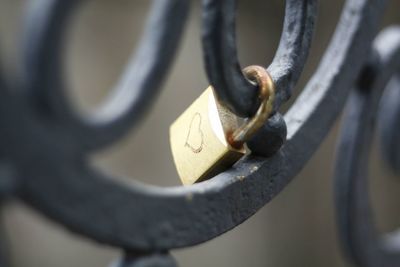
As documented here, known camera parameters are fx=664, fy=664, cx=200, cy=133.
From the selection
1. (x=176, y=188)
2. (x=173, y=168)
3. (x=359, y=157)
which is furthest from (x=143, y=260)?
(x=173, y=168)

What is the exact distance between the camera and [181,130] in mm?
376

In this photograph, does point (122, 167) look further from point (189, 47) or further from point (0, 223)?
point (0, 223)

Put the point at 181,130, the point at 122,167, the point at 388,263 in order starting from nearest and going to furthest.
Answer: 1. the point at 181,130
2. the point at 388,263
3. the point at 122,167

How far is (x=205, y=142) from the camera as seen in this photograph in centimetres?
35

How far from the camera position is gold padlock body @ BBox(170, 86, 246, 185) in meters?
0.34

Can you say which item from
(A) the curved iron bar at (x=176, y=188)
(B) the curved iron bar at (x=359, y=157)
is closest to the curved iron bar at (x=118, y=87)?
(A) the curved iron bar at (x=176, y=188)

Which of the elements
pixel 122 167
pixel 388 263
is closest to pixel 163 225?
pixel 388 263

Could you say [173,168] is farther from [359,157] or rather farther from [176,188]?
[176,188]

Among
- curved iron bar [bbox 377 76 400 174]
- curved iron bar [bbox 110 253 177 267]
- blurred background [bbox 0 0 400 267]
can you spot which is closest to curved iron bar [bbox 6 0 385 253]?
curved iron bar [bbox 110 253 177 267]

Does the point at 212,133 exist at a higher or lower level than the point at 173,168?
higher

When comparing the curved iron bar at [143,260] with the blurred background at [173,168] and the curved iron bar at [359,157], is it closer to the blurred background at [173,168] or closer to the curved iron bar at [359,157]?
the curved iron bar at [359,157]

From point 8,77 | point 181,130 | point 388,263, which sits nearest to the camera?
point 8,77

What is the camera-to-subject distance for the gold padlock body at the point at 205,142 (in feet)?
1.13

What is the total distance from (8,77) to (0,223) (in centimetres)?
5
